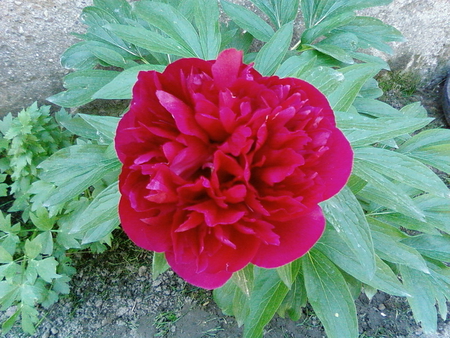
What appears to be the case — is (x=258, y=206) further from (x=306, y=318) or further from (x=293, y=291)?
(x=306, y=318)

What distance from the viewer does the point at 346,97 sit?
0.88 metres

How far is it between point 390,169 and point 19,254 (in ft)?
4.71

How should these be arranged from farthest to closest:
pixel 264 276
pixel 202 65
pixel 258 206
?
pixel 264 276 → pixel 202 65 → pixel 258 206

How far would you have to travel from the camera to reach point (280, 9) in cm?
129

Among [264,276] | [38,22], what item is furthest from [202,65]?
[38,22]

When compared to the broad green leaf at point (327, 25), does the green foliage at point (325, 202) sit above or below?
below

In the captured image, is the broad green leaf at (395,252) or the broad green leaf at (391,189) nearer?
the broad green leaf at (391,189)

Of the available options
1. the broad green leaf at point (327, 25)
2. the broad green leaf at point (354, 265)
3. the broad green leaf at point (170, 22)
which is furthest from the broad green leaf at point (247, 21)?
the broad green leaf at point (354, 265)

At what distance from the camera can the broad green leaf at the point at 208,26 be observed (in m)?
1.05

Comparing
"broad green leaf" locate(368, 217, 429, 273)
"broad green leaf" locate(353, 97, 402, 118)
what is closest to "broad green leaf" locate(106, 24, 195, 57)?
"broad green leaf" locate(353, 97, 402, 118)

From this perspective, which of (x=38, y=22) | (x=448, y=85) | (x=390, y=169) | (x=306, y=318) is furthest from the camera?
(x=448, y=85)

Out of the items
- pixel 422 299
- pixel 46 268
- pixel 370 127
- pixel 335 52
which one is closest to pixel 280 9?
pixel 335 52

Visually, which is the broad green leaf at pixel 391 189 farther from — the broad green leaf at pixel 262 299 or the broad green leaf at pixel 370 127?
the broad green leaf at pixel 262 299

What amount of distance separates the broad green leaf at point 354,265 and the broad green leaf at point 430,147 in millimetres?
359
